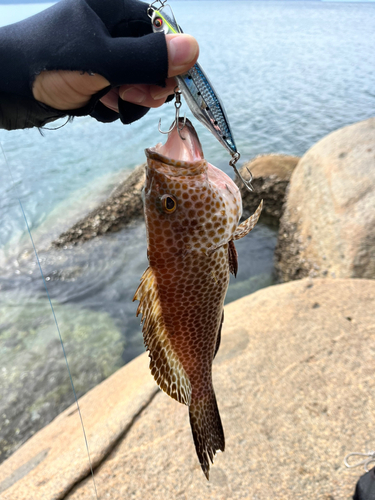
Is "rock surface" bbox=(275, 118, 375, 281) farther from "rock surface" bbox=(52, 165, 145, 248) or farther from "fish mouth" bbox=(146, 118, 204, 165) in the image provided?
"fish mouth" bbox=(146, 118, 204, 165)

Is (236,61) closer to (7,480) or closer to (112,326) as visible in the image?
(112,326)

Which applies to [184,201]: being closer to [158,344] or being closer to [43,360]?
[158,344]

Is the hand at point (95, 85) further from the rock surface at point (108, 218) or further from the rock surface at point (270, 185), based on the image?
the rock surface at point (108, 218)

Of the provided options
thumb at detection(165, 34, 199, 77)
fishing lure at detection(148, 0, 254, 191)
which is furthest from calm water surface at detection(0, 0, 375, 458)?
thumb at detection(165, 34, 199, 77)

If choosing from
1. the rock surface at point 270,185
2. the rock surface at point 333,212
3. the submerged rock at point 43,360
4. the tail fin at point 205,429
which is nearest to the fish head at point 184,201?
the tail fin at point 205,429

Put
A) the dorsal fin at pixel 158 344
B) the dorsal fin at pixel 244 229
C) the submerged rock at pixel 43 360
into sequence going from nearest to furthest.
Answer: the dorsal fin at pixel 158 344, the dorsal fin at pixel 244 229, the submerged rock at pixel 43 360

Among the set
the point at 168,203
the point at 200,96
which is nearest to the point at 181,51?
the point at 200,96
